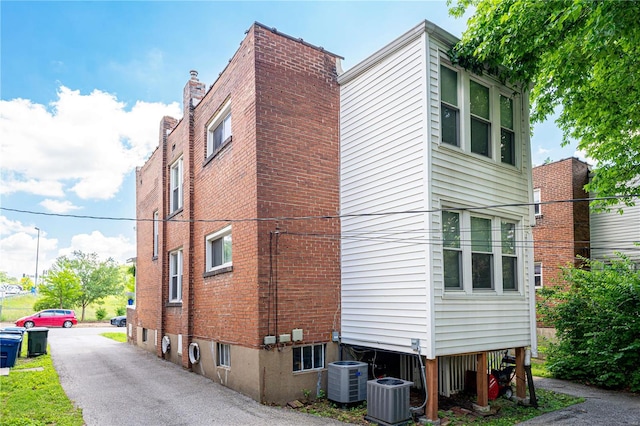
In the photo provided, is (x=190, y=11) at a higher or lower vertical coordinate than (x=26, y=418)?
higher

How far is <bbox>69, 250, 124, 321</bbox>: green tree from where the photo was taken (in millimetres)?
39500

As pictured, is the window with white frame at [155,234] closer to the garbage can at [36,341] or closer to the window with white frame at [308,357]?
the garbage can at [36,341]

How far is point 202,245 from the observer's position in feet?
37.4

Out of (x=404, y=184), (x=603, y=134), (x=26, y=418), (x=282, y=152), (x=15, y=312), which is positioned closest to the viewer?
(x=26, y=418)

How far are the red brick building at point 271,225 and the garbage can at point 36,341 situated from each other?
696 cm

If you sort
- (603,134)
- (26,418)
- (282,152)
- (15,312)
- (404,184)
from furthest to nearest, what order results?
(15,312) → (603,134) → (282,152) → (404,184) → (26,418)

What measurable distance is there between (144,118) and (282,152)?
39.0 ft

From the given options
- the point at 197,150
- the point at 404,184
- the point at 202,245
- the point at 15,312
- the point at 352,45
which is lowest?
the point at 15,312

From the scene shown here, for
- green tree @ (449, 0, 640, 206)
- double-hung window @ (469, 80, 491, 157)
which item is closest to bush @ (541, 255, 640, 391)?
green tree @ (449, 0, 640, 206)

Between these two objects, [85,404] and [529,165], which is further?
[529,165]

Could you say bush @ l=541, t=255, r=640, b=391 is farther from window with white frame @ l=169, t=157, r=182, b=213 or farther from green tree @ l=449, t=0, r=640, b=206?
window with white frame @ l=169, t=157, r=182, b=213

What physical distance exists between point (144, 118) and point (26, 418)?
538 inches

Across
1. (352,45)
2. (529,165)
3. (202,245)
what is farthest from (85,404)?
(529,165)

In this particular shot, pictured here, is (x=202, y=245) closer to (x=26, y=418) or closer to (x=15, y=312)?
(x=26, y=418)
